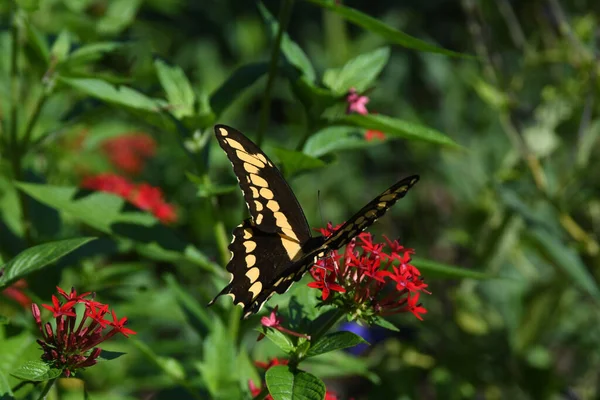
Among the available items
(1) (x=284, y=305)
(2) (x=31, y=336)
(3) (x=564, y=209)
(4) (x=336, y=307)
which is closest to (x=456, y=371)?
(3) (x=564, y=209)

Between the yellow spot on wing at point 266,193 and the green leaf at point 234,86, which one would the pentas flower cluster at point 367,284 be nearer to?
the yellow spot on wing at point 266,193

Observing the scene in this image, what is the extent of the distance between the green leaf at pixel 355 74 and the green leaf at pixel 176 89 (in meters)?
0.29

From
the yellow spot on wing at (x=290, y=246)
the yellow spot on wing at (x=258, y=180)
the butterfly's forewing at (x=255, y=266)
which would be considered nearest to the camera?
the butterfly's forewing at (x=255, y=266)

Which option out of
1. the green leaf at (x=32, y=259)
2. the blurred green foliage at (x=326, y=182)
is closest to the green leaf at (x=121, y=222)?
the blurred green foliage at (x=326, y=182)

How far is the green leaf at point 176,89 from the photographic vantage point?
5.04 ft

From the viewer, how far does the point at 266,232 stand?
1.51 metres

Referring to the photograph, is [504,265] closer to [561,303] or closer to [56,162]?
[561,303]

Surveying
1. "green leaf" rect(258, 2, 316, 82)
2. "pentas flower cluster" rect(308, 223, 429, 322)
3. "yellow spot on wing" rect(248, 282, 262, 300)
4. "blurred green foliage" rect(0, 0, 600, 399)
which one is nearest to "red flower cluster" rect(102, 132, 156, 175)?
"blurred green foliage" rect(0, 0, 600, 399)

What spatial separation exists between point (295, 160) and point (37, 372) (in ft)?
2.04

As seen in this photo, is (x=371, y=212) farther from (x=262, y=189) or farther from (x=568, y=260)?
(x=568, y=260)

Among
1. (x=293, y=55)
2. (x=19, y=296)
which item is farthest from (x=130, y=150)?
(x=293, y=55)

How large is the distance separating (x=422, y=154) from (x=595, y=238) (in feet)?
4.19

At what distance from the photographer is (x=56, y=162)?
252cm

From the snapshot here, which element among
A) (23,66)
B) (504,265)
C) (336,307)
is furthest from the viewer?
(504,265)
